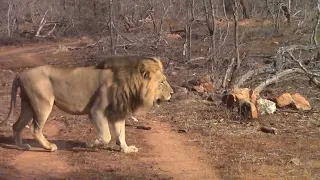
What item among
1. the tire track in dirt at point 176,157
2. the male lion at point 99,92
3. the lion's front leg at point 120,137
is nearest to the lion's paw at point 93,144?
the male lion at point 99,92

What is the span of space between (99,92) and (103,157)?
2.68 feet

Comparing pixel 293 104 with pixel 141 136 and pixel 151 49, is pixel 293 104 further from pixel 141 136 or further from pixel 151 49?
pixel 151 49

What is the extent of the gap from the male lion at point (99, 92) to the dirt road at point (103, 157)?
24 cm

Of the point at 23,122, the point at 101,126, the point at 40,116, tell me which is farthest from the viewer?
the point at 23,122

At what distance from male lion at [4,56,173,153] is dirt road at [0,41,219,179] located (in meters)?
0.24

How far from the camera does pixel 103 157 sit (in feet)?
22.5

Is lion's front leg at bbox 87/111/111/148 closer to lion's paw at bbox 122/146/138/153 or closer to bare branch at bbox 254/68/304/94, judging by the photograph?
lion's paw at bbox 122/146/138/153

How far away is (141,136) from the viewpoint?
818cm

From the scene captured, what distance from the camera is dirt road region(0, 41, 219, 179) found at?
616 cm

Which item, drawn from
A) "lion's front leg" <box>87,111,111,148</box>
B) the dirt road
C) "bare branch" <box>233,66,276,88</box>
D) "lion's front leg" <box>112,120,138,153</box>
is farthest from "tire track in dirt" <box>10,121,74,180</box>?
"bare branch" <box>233,66,276,88</box>

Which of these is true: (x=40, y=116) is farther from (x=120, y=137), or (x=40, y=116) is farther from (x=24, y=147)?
(x=120, y=137)

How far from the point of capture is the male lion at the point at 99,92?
7.00 meters

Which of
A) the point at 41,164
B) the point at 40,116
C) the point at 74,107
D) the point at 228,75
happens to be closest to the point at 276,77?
the point at 228,75

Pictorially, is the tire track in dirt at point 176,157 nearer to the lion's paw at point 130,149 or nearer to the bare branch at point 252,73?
the lion's paw at point 130,149
